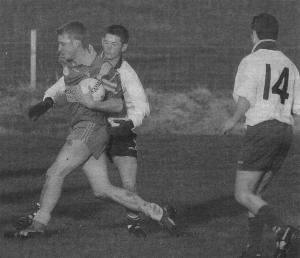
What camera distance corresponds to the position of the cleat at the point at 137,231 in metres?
9.23

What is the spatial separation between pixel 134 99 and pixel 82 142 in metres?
0.53

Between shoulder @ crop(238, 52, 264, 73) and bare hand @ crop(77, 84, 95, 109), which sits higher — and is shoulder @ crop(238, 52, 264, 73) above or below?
above

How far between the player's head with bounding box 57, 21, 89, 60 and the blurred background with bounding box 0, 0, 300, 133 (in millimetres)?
12651

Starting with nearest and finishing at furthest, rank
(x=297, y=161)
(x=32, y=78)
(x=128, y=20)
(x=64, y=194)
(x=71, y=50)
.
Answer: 1. (x=71, y=50)
2. (x=64, y=194)
3. (x=297, y=161)
4. (x=32, y=78)
5. (x=128, y=20)

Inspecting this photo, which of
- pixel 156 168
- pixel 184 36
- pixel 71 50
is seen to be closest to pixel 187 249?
pixel 71 50

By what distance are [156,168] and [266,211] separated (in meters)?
6.79

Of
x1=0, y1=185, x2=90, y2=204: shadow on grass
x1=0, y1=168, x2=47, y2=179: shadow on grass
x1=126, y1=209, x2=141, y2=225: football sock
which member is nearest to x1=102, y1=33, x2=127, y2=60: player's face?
x1=126, y1=209, x2=141, y2=225: football sock

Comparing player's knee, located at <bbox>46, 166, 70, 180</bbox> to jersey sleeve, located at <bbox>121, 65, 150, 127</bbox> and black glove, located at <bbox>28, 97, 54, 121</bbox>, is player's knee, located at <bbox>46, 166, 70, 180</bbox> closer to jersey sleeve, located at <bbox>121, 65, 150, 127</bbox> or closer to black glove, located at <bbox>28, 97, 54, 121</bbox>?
black glove, located at <bbox>28, 97, 54, 121</bbox>

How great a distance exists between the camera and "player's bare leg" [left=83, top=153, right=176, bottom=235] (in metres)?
8.95

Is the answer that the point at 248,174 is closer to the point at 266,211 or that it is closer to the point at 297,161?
the point at 266,211

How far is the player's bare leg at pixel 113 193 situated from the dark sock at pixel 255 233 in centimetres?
90

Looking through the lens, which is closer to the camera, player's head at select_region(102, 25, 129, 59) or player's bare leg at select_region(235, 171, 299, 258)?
player's bare leg at select_region(235, 171, 299, 258)

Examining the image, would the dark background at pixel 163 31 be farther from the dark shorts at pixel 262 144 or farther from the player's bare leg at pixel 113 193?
the dark shorts at pixel 262 144

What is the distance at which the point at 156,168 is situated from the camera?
14.9 meters
